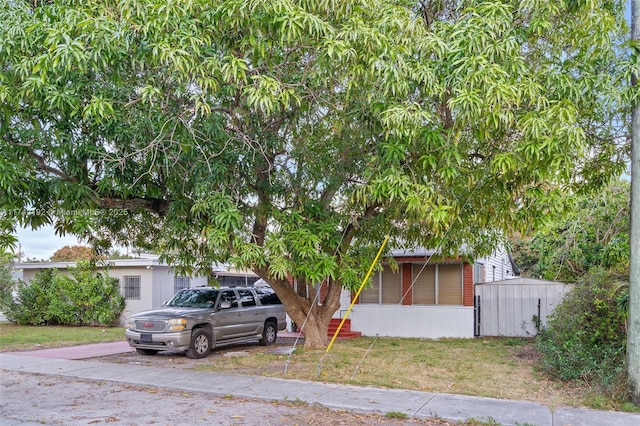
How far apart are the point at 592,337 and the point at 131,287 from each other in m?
18.5

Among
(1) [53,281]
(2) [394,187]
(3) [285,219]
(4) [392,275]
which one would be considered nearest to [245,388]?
(3) [285,219]

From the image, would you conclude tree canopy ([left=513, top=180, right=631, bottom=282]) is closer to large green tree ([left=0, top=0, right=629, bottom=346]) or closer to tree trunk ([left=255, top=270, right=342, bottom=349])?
large green tree ([left=0, top=0, right=629, bottom=346])

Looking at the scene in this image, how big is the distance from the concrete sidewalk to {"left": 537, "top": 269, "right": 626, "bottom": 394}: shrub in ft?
4.85

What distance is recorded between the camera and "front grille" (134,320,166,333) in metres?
13.2

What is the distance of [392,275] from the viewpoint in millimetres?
19500

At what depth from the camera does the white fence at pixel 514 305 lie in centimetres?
1795

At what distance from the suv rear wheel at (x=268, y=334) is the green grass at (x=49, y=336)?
17.3ft

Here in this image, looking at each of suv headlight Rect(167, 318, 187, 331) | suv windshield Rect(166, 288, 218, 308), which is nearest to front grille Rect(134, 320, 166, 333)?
suv headlight Rect(167, 318, 187, 331)

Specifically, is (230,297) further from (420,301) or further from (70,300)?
(70,300)

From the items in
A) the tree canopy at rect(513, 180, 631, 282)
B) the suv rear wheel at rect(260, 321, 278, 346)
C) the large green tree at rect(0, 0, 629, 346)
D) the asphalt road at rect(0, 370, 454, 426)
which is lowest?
the suv rear wheel at rect(260, 321, 278, 346)

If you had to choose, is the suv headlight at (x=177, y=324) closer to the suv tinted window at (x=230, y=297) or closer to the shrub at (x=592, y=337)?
the suv tinted window at (x=230, y=297)

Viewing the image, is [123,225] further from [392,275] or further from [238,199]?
[392,275]

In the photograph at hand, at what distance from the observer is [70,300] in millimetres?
22672

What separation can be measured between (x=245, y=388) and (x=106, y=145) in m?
5.09
